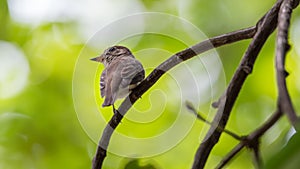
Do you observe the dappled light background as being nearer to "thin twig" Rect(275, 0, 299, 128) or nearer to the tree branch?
the tree branch

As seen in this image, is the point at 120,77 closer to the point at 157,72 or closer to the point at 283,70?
the point at 157,72

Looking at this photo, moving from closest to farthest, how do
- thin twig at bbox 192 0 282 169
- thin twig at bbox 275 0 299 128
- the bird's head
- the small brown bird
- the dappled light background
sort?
thin twig at bbox 275 0 299 128 → thin twig at bbox 192 0 282 169 → the small brown bird → the bird's head → the dappled light background

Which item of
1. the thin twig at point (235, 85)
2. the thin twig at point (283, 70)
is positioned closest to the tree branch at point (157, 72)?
the thin twig at point (235, 85)

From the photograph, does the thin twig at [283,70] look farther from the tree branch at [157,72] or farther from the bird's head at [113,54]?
the bird's head at [113,54]

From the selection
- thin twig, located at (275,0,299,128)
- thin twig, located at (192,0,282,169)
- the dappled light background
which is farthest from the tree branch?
the dappled light background

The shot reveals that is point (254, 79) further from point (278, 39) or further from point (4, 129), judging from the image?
point (278, 39)
